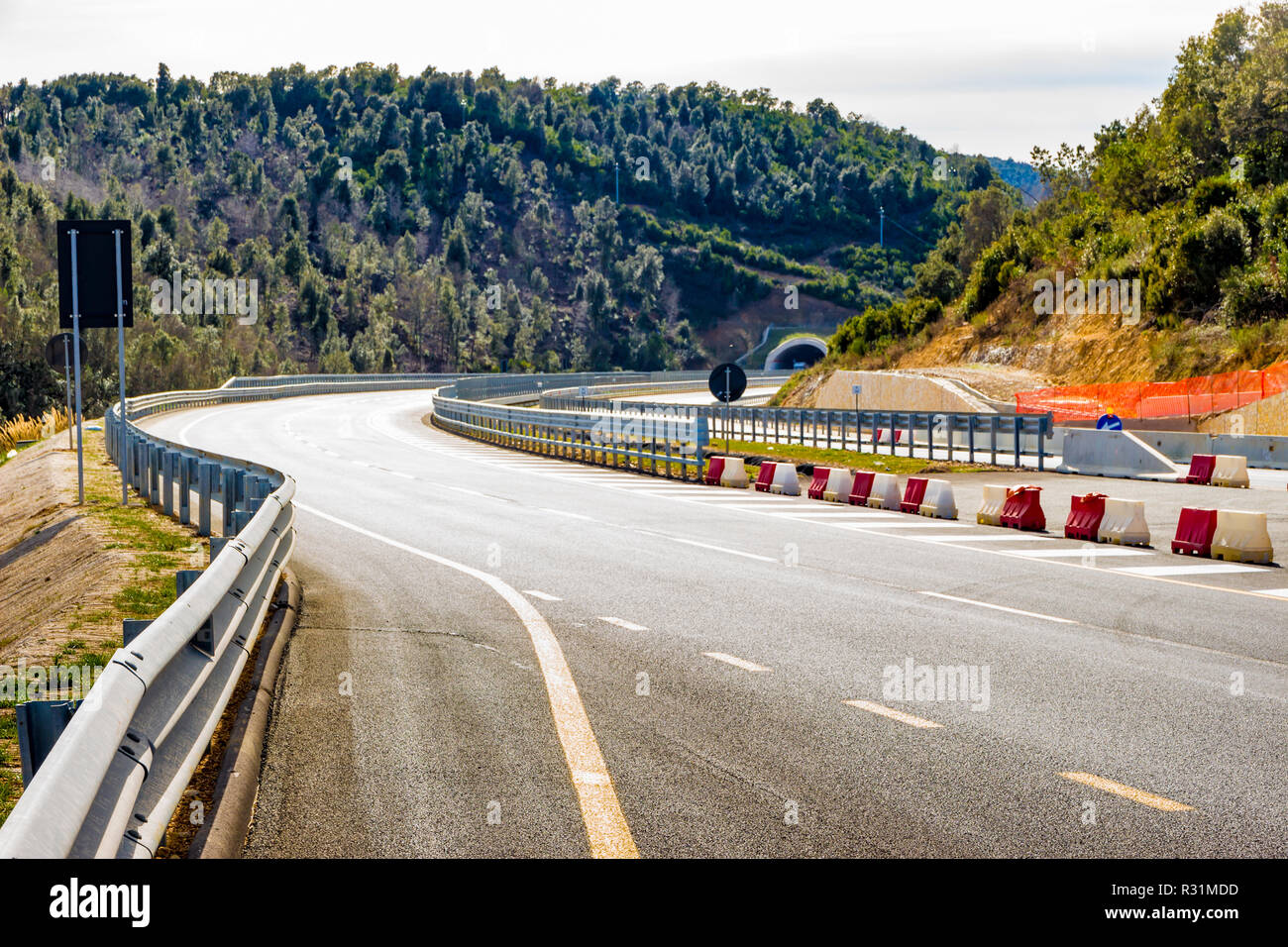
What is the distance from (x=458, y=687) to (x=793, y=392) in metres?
59.7

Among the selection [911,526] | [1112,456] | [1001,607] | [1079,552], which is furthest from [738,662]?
[1112,456]

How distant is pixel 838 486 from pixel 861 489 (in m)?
0.67

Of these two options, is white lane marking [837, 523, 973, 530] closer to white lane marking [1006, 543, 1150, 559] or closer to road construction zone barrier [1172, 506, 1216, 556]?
white lane marking [1006, 543, 1150, 559]

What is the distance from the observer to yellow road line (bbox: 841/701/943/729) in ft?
25.3

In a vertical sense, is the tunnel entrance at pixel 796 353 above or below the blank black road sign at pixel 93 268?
below

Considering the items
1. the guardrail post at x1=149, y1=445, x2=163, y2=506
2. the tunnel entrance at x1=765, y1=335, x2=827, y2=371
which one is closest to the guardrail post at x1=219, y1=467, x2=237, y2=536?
the guardrail post at x1=149, y1=445, x2=163, y2=506

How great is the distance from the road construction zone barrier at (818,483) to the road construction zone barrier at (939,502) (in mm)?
3074

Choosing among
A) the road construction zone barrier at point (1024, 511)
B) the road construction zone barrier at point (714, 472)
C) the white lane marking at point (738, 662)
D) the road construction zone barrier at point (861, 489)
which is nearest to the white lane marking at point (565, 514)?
the road construction zone barrier at point (861, 489)

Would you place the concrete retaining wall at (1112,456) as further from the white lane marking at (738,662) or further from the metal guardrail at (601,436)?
the white lane marking at (738,662)

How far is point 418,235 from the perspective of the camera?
168875 millimetres

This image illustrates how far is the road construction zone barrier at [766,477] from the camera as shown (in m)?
27.4

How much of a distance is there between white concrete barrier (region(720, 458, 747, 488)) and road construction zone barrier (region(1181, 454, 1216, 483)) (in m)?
9.09

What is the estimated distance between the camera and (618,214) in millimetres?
181875
